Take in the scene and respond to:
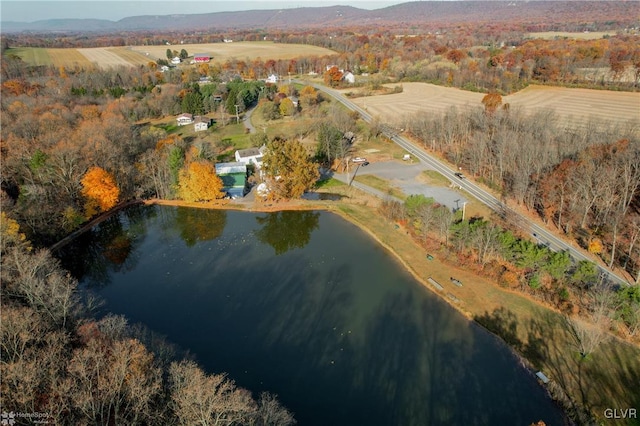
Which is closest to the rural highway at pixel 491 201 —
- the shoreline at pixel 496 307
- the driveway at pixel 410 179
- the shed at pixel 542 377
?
the driveway at pixel 410 179

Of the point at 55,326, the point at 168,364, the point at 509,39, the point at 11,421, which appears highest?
the point at 509,39

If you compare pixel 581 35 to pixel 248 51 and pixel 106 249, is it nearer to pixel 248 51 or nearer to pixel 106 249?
pixel 248 51

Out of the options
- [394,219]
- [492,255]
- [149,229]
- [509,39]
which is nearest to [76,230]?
[149,229]

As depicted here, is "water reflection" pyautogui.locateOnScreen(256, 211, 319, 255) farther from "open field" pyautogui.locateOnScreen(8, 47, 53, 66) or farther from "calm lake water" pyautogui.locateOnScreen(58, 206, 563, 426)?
"open field" pyautogui.locateOnScreen(8, 47, 53, 66)

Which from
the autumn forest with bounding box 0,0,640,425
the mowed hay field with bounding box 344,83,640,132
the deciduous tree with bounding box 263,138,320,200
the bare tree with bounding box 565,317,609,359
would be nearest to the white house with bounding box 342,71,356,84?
the autumn forest with bounding box 0,0,640,425

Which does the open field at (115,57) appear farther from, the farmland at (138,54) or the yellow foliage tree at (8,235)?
the yellow foliage tree at (8,235)

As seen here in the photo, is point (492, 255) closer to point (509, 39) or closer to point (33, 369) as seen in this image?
point (33, 369)

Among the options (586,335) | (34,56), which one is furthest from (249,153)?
(34,56)
